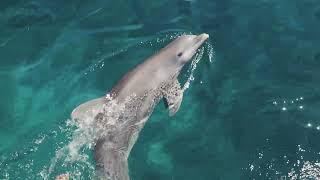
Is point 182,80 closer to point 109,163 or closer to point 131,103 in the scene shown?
point 131,103

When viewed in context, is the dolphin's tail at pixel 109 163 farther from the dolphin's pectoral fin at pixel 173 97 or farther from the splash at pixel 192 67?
the splash at pixel 192 67

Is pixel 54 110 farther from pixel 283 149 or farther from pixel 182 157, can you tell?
pixel 283 149

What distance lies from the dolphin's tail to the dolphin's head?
8.46ft

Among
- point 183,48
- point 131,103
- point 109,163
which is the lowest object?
point 109,163

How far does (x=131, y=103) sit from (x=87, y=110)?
98 centimetres

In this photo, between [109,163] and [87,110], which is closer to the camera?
[109,163]

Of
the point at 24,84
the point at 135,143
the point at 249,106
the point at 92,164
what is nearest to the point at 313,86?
the point at 249,106

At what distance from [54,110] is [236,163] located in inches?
154

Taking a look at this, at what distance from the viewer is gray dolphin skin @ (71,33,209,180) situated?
987 centimetres

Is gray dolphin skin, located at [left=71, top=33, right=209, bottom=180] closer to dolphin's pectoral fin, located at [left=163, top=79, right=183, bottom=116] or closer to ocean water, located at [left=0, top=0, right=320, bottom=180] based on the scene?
dolphin's pectoral fin, located at [left=163, top=79, right=183, bottom=116]

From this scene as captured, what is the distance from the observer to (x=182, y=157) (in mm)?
10711

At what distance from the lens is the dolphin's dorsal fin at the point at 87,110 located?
32.6ft

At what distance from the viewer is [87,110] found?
10000mm

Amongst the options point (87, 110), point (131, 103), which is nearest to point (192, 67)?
point (131, 103)
